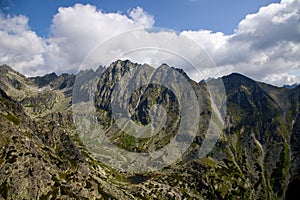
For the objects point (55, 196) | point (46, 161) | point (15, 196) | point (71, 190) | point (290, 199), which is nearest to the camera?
point (290, 199)

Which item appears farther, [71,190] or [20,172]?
[71,190]

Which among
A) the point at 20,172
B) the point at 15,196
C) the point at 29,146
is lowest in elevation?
the point at 15,196

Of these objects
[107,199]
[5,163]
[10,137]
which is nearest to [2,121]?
[10,137]

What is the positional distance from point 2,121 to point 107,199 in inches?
3133

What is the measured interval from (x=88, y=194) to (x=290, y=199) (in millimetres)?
116266

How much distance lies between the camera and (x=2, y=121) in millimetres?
188625

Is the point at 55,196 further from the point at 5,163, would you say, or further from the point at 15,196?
the point at 5,163

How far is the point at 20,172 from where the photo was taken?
165625 millimetres

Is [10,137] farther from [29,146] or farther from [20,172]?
[20,172]

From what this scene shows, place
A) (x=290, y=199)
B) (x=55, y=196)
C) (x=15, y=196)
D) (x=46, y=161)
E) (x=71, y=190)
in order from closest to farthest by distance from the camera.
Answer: (x=290, y=199)
(x=15, y=196)
(x=55, y=196)
(x=71, y=190)
(x=46, y=161)

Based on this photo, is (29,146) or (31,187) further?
(29,146)

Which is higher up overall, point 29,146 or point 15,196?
point 29,146

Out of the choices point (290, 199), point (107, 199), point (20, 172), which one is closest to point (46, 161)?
point (20, 172)

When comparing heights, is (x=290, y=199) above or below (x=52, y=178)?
above
